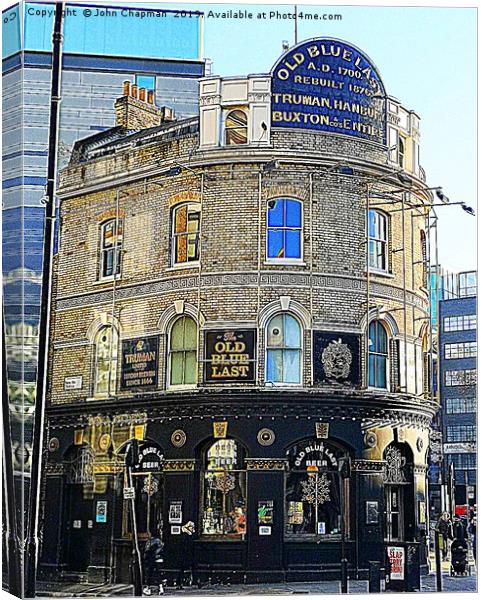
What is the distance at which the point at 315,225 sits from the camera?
841 inches

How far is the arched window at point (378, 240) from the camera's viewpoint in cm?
2177

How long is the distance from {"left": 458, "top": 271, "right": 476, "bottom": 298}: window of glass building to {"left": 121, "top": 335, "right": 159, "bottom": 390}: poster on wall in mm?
6076

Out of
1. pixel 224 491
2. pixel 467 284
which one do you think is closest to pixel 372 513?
pixel 224 491

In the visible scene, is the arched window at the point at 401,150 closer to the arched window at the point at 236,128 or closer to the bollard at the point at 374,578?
the arched window at the point at 236,128

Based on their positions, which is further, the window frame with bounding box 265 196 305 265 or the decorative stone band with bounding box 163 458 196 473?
the window frame with bounding box 265 196 305 265

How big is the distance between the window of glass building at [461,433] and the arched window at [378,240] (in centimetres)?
342

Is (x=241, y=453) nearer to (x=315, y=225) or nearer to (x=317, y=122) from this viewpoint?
(x=315, y=225)

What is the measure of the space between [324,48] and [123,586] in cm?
1064

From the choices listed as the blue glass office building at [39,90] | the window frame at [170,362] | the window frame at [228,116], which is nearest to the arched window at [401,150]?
the window frame at [228,116]

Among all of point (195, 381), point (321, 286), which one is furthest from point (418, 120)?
point (195, 381)

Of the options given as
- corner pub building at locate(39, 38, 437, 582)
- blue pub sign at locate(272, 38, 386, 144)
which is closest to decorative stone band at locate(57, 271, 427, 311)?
corner pub building at locate(39, 38, 437, 582)

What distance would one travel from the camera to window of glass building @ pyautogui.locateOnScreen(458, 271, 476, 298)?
21953 millimetres

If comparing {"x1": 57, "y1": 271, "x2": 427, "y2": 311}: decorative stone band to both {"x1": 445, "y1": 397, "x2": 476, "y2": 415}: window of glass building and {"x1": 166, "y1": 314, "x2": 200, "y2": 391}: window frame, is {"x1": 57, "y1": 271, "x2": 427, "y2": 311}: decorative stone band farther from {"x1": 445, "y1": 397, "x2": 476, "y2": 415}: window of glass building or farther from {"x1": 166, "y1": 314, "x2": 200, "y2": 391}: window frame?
{"x1": 445, "y1": 397, "x2": 476, "y2": 415}: window of glass building

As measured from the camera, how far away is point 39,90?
21250mm
